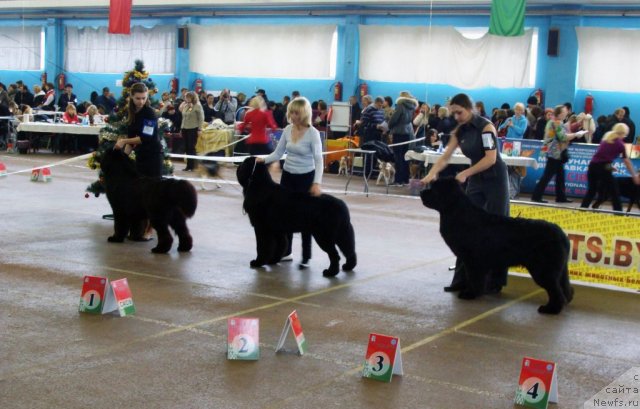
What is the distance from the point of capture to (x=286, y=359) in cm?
524

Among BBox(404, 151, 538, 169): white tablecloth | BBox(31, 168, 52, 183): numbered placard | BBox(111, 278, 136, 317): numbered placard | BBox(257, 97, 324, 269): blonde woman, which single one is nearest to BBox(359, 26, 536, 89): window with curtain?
BBox(404, 151, 538, 169): white tablecloth

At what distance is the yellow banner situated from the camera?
25.2 feet

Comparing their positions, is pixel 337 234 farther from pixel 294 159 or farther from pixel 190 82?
pixel 190 82

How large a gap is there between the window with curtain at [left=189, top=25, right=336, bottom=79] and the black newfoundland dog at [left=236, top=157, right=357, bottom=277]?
18570 millimetres

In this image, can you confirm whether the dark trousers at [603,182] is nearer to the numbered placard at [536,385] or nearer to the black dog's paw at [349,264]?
the black dog's paw at [349,264]

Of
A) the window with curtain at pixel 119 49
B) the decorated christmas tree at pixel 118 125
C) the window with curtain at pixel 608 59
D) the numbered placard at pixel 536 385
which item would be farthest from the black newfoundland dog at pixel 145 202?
the window with curtain at pixel 119 49

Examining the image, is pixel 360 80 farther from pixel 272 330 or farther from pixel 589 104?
pixel 272 330

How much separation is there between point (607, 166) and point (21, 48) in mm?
26682

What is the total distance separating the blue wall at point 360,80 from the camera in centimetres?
2186

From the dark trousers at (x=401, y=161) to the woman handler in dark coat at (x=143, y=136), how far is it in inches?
341

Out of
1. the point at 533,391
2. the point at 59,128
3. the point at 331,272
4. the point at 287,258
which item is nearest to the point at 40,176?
the point at 59,128

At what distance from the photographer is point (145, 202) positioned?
8633mm

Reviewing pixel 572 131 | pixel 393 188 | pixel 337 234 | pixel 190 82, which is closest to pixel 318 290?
pixel 337 234

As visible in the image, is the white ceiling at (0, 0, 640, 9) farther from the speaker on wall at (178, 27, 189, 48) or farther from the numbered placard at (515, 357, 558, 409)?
the numbered placard at (515, 357, 558, 409)
